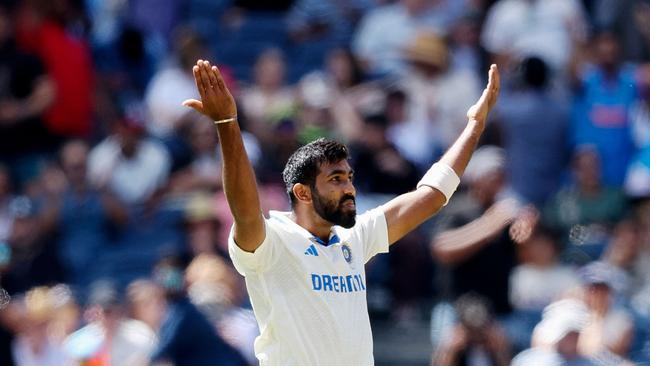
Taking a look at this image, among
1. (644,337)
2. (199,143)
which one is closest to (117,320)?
(199,143)

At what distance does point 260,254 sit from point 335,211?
363mm

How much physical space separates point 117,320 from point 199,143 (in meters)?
2.21

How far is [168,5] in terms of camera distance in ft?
51.4

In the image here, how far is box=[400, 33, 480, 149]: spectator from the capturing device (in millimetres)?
12898

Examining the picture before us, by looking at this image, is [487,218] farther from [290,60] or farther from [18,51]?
[18,51]

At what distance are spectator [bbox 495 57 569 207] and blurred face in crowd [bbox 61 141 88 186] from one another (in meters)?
3.65

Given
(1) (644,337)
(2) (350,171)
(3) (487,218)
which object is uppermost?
(2) (350,171)

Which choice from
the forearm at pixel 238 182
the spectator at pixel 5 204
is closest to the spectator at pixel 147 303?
the spectator at pixel 5 204

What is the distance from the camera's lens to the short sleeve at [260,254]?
6113mm

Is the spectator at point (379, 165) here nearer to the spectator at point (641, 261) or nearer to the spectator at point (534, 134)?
the spectator at point (534, 134)

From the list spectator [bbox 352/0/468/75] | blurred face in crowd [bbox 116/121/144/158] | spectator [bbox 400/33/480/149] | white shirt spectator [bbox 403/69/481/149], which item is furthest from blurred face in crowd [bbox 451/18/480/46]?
blurred face in crowd [bbox 116/121/144/158]

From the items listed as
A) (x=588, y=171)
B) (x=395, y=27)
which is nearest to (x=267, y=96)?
(x=395, y=27)

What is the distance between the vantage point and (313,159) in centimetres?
636

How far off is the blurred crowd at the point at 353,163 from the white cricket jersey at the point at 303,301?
3.80 metres
